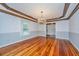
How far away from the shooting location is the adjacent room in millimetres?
5062

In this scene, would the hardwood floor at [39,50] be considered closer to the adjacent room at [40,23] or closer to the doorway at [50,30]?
the adjacent room at [40,23]

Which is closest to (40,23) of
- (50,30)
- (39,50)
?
(39,50)

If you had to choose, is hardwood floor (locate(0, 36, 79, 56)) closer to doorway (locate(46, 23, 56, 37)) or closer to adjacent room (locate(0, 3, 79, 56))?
adjacent room (locate(0, 3, 79, 56))

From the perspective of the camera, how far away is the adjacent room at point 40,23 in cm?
506

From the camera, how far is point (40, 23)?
336 inches

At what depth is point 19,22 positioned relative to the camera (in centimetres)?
859

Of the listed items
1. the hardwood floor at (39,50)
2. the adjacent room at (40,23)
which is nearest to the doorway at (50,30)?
the adjacent room at (40,23)

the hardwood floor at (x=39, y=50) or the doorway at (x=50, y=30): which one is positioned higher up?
the doorway at (x=50, y=30)

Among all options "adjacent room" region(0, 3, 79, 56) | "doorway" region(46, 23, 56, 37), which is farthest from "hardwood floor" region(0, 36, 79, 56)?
"doorway" region(46, 23, 56, 37)

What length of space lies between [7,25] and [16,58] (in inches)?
203

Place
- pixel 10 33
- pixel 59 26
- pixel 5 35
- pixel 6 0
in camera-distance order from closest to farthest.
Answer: pixel 6 0 < pixel 5 35 < pixel 10 33 < pixel 59 26

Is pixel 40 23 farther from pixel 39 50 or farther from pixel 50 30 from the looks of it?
pixel 50 30

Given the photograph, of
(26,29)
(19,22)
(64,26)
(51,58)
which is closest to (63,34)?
(64,26)

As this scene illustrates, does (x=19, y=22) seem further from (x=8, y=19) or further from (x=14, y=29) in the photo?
(x=8, y=19)
